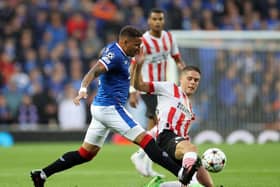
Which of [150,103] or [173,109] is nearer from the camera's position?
[173,109]

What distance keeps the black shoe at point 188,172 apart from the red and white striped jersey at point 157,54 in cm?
420

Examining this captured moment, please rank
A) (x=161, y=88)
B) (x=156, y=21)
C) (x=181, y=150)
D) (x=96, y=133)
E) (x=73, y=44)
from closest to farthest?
1. (x=181, y=150)
2. (x=96, y=133)
3. (x=161, y=88)
4. (x=156, y=21)
5. (x=73, y=44)

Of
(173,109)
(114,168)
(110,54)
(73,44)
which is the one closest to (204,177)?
(173,109)

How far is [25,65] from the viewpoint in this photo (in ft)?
69.9

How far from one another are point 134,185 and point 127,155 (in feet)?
18.4

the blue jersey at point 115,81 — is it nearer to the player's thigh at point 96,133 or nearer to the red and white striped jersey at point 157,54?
the player's thigh at point 96,133

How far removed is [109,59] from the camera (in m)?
9.20

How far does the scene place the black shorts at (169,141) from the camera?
9250 millimetres

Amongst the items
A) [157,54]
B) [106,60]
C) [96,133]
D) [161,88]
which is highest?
[106,60]

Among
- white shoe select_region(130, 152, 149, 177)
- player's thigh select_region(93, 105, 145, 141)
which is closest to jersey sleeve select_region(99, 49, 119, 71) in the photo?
player's thigh select_region(93, 105, 145, 141)

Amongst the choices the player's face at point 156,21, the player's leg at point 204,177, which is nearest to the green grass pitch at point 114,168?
→ the player's leg at point 204,177

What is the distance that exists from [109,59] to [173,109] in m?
0.98

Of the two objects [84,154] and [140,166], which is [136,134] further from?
[140,166]

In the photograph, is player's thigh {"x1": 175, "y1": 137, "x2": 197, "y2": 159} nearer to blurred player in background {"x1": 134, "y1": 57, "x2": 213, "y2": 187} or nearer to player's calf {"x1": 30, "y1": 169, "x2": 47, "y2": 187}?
blurred player in background {"x1": 134, "y1": 57, "x2": 213, "y2": 187}
